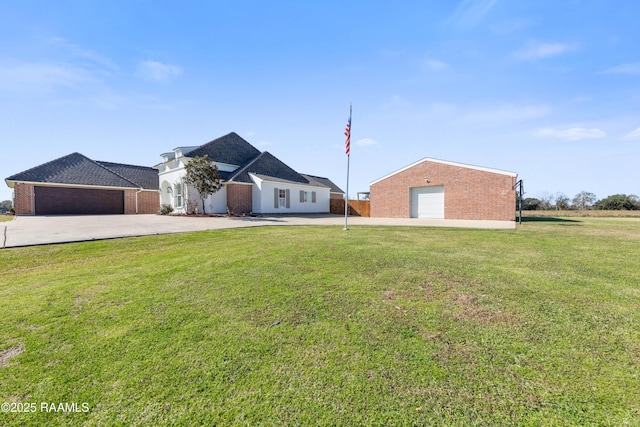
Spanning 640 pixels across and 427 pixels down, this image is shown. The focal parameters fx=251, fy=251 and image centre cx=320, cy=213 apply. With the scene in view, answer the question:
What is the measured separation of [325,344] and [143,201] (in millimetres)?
27395

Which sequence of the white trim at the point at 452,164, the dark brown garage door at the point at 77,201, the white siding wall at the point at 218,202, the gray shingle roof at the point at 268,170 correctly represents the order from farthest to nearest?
the gray shingle roof at the point at 268,170, the white siding wall at the point at 218,202, the dark brown garage door at the point at 77,201, the white trim at the point at 452,164

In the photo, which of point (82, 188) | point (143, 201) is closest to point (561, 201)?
point (143, 201)

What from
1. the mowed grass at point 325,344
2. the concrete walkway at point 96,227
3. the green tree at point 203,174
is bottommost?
the mowed grass at point 325,344

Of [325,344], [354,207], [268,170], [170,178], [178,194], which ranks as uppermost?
[268,170]

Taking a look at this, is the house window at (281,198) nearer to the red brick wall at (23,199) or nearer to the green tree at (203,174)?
the green tree at (203,174)

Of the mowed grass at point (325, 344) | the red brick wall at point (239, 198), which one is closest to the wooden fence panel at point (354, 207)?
the red brick wall at point (239, 198)

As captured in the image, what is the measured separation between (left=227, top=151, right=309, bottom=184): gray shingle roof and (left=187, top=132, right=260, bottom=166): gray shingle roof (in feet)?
4.08

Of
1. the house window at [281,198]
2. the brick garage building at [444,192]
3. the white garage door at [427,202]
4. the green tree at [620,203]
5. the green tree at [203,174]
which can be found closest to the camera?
the brick garage building at [444,192]

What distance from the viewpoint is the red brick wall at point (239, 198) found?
68.8 ft

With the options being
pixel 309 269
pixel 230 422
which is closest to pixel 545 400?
pixel 230 422

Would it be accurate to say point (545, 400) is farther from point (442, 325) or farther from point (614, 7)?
point (614, 7)

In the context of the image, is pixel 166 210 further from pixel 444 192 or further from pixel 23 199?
pixel 444 192

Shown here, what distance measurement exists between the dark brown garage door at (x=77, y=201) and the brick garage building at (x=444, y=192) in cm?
2359

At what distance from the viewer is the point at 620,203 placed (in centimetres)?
2697
